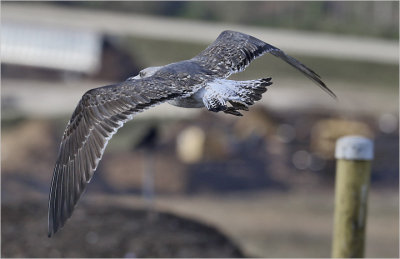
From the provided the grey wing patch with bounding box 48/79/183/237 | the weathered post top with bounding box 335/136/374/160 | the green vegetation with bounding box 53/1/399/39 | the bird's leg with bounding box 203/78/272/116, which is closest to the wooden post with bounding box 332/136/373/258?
the weathered post top with bounding box 335/136/374/160

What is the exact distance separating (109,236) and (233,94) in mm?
2817

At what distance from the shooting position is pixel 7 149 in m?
14.8

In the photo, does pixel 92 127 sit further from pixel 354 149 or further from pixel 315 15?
pixel 315 15

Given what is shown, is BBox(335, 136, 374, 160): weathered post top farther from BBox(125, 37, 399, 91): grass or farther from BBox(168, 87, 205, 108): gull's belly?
BBox(125, 37, 399, 91): grass

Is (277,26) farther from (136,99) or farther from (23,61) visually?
(136,99)

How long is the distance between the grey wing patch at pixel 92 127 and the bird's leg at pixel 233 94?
0.25 metres

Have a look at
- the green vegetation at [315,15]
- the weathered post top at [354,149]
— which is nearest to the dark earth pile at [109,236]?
the weathered post top at [354,149]

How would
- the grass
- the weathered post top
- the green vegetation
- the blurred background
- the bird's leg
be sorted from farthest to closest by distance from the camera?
the green vegetation, the grass, the blurred background, the weathered post top, the bird's leg

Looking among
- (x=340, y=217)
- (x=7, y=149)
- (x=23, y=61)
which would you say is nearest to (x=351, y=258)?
(x=340, y=217)

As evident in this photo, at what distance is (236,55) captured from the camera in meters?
7.19

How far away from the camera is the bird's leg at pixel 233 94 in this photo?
19.2 feet

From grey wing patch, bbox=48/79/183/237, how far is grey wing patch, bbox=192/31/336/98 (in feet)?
2.99

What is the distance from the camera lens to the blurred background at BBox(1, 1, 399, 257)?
8961 millimetres

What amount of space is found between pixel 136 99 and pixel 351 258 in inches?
73.6
